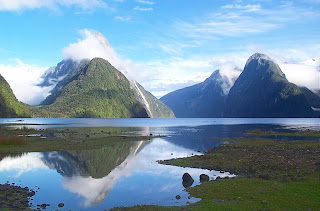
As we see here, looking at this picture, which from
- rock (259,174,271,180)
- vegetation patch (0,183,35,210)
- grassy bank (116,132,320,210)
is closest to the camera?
grassy bank (116,132,320,210)

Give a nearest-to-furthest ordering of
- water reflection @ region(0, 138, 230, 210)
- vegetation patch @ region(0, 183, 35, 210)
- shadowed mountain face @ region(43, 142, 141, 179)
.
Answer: vegetation patch @ region(0, 183, 35, 210) → water reflection @ region(0, 138, 230, 210) → shadowed mountain face @ region(43, 142, 141, 179)

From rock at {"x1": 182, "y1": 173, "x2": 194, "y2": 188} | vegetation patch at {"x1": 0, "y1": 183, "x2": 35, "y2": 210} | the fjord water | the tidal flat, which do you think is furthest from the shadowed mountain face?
the tidal flat

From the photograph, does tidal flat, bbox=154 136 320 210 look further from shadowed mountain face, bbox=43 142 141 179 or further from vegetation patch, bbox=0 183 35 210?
vegetation patch, bbox=0 183 35 210

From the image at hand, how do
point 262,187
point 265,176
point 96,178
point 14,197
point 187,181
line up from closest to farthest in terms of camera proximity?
point 14,197
point 262,187
point 265,176
point 187,181
point 96,178

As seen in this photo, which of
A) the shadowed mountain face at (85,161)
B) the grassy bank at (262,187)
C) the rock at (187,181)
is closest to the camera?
the grassy bank at (262,187)

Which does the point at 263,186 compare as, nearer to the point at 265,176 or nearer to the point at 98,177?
the point at 265,176

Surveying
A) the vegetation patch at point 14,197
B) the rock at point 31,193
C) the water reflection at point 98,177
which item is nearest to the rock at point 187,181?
the water reflection at point 98,177

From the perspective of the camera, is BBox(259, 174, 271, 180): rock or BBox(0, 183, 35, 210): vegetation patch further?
BBox(259, 174, 271, 180): rock

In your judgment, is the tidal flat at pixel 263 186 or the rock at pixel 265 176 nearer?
the tidal flat at pixel 263 186

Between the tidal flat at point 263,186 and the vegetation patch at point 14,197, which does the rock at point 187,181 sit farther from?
the vegetation patch at point 14,197

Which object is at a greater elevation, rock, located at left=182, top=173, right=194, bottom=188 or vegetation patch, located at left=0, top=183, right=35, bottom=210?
vegetation patch, located at left=0, top=183, right=35, bottom=210

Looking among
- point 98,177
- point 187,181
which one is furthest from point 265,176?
point 98,177

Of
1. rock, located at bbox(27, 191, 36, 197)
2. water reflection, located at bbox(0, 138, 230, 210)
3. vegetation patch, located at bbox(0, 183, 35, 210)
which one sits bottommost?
water reflection, located at bbox(0, 138, 230, 210)

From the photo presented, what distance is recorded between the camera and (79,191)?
102ft
